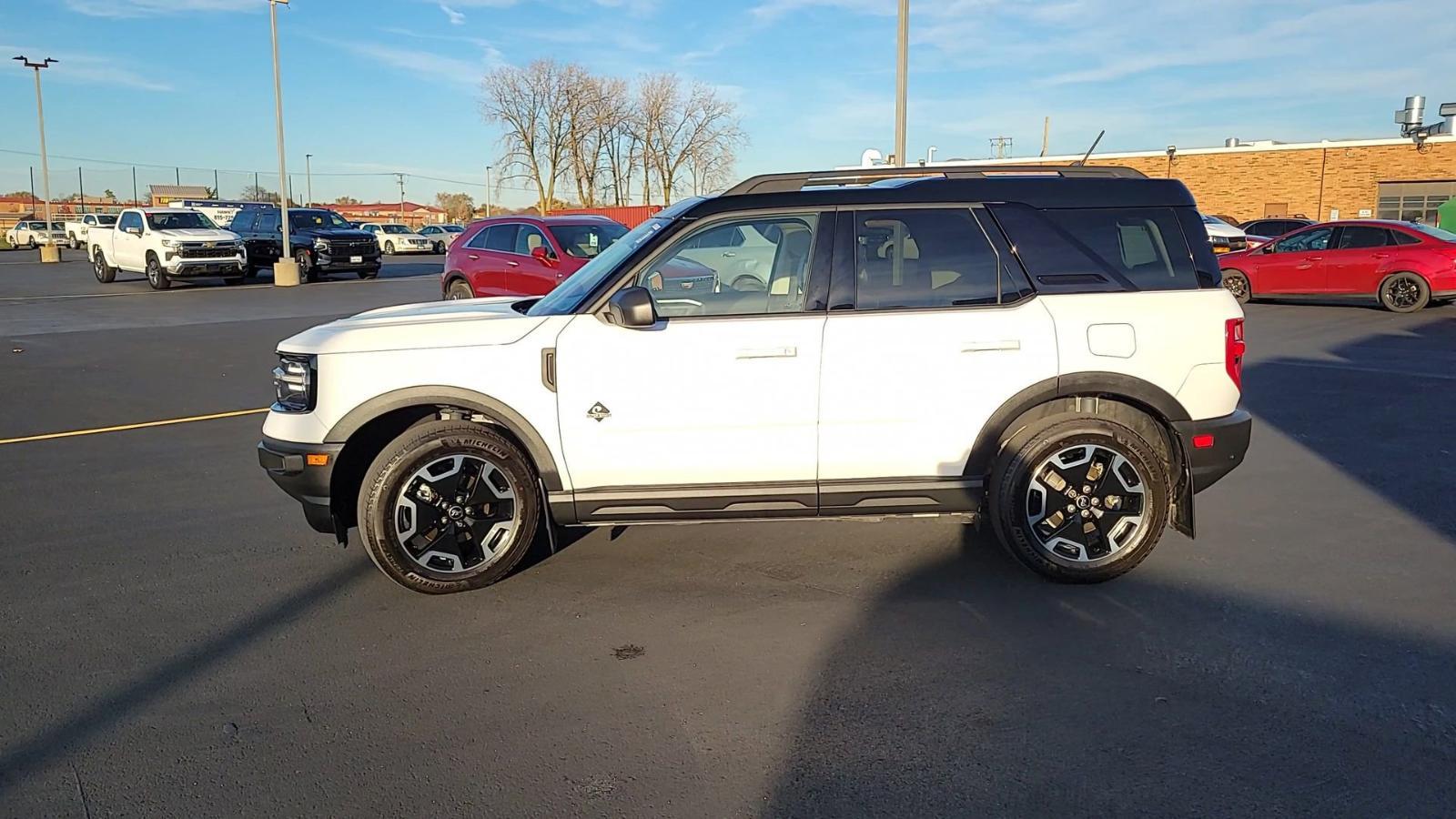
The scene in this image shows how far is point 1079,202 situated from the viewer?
4777 millimetres

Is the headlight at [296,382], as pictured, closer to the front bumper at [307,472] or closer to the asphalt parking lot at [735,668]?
the front bumper at [307,472]

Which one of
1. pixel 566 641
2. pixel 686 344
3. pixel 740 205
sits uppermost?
pixel 740 205

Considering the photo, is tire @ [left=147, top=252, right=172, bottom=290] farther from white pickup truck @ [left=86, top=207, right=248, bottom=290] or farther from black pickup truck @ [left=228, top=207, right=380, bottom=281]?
black pickup truck @ [left=228, top=207, right=380, bottom=281]

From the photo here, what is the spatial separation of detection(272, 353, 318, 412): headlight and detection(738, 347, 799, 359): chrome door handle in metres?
1.96

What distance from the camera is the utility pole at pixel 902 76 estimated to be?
12.9 metres

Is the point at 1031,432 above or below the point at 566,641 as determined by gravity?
above

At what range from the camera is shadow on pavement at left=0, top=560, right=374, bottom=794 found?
3.26 m

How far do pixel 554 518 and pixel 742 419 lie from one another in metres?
1.01

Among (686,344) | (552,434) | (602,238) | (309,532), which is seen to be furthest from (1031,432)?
(602,238)

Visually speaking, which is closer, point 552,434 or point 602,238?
point 552,434

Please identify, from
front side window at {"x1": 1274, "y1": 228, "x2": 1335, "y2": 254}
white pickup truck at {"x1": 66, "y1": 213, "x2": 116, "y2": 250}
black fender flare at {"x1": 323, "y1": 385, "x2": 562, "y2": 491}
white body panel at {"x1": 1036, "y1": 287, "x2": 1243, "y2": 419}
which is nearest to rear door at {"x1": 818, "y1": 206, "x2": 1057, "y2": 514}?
white body panel at {"x1": 1036, "y1": 287, "x2": 1243, "y2": 419}

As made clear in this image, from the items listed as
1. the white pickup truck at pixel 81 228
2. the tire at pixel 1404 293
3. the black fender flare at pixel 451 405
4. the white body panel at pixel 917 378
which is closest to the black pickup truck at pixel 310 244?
the white pickup truck at pixel 81 228

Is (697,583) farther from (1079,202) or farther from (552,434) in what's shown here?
(1079,202)

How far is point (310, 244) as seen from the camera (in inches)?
1072
